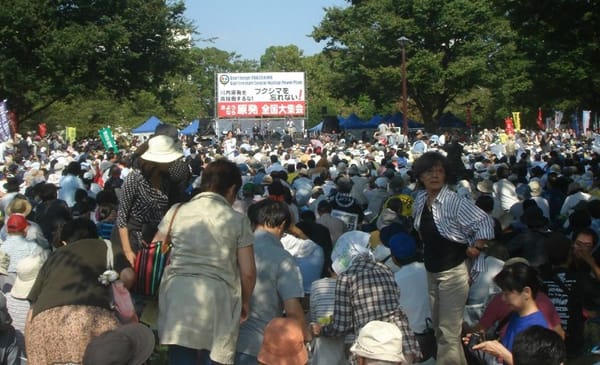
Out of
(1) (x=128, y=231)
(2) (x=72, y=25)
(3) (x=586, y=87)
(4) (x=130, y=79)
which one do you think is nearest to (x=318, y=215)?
(1) (x=128, y=231)

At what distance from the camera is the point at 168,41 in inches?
1645

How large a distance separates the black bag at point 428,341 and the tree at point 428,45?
145 ft

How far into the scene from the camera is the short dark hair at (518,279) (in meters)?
4.80

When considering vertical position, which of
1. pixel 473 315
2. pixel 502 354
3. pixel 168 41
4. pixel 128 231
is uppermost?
pixel 168 41

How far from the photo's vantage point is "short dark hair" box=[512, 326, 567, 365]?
3643 millimetres

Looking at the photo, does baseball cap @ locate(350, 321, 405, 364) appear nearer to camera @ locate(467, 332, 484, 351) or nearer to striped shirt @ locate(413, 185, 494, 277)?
camera @ locate(467, 332, 484, 351)

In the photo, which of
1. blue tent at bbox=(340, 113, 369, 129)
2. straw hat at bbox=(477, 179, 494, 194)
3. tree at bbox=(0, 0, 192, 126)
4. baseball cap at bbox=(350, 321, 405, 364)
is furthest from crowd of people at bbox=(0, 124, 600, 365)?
blue tent at bbox=(340, 113, 369, 129)

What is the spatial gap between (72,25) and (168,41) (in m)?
5.55

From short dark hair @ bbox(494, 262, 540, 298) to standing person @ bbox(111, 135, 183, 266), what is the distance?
2420mm

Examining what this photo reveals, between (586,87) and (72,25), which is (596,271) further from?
(72,25)

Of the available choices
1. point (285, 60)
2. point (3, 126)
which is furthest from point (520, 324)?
point (285, 60)

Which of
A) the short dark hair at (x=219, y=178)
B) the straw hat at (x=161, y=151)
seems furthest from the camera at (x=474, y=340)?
the straw hat at (x=161, y=151)

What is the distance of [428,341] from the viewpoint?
21.1ft

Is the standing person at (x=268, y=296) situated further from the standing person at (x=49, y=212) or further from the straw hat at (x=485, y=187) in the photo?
the straw hat at (x=485, y=187)
